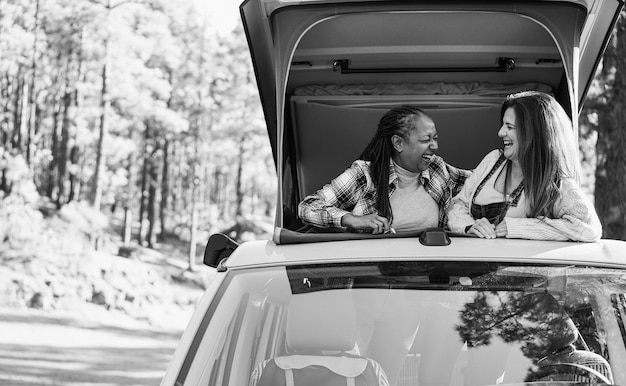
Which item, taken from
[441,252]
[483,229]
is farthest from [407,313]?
[483,229]

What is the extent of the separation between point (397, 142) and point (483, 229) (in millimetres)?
1254

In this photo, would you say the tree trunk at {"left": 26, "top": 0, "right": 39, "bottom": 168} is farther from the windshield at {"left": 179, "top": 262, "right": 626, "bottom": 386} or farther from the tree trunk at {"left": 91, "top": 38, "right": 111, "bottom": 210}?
the windshield at {"left": 179, "top": 262, "right": 626, "bottom": 386}

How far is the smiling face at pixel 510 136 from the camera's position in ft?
12.7

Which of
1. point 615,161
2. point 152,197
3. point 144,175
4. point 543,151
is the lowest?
point 152,197

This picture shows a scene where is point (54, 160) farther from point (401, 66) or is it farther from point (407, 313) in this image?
point (407, 313)

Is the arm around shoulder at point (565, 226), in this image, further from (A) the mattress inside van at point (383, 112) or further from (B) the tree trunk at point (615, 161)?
(B) the tree trunk at point (615, 161)

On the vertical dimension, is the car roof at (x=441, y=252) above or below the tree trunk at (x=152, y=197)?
above

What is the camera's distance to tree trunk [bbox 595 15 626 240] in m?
9.75

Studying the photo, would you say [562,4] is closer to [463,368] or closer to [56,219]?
[463,368]

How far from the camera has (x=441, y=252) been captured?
3.20m

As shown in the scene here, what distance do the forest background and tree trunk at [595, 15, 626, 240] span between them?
11213mm

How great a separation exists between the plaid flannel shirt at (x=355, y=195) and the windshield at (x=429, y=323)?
1.19 metres

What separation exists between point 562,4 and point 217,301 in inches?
88.0

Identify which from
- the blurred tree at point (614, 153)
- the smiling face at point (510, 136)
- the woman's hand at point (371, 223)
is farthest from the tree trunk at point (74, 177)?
the smiling face at point (510, 136)
